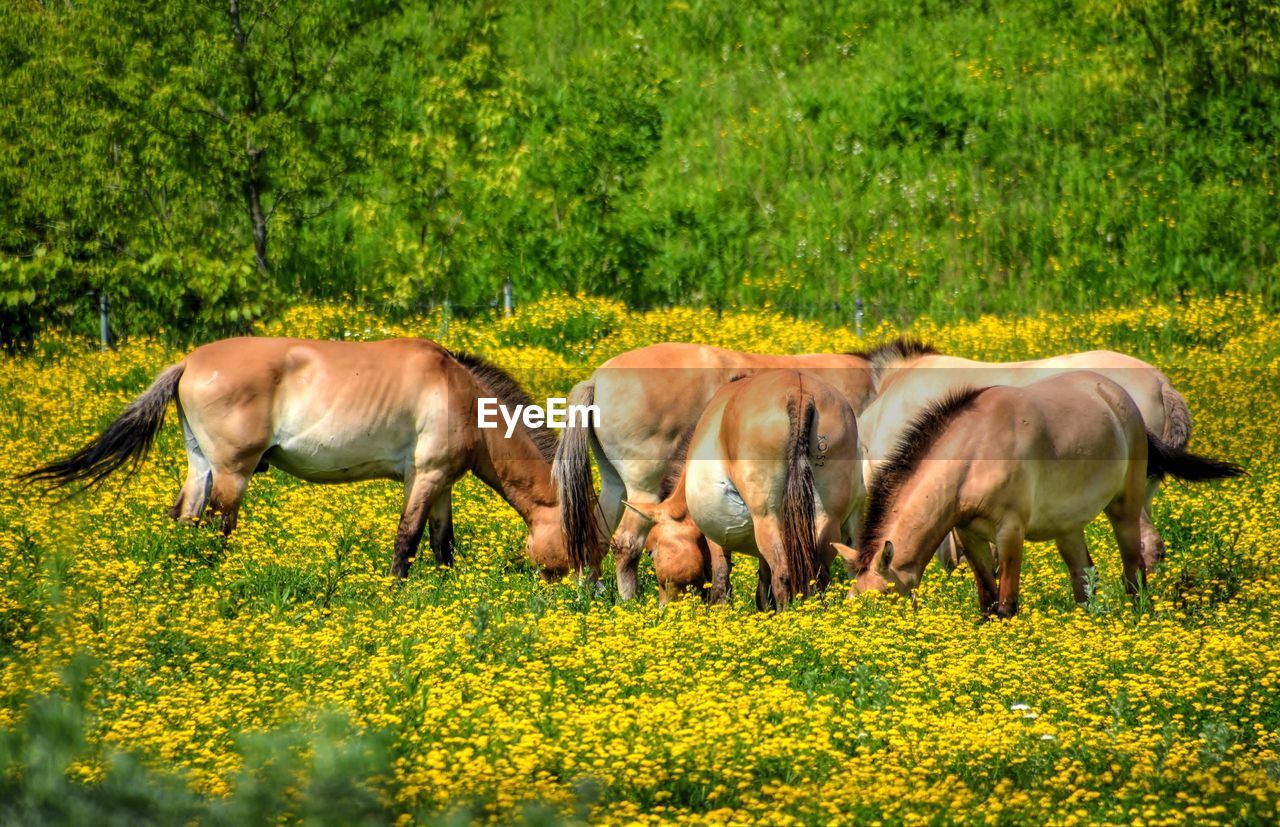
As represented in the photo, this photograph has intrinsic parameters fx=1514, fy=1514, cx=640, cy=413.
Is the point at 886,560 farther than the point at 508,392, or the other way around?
the point at 508,392

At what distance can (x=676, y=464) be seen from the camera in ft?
32.9

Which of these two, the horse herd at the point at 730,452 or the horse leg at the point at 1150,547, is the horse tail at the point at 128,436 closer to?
the horse herd at the point at 730,452

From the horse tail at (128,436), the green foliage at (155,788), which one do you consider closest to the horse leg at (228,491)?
the horse tail at (128,436)

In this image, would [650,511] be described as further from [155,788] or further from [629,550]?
[155,788]

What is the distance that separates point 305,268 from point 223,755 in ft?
59.2

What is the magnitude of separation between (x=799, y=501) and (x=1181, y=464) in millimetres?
2983

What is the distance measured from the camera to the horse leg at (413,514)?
36.1ft

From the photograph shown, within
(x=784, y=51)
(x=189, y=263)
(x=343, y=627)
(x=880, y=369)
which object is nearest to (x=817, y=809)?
(x=343, y=627)

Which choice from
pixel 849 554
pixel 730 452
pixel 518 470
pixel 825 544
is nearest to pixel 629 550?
pixel 730 452

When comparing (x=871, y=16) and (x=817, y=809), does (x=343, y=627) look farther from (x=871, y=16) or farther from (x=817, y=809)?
(x=871, y=16)

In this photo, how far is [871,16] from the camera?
1235 inches

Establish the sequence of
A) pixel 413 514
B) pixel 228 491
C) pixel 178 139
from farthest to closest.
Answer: pixel 178 139 < pixel 228 491 < pixel 413 514

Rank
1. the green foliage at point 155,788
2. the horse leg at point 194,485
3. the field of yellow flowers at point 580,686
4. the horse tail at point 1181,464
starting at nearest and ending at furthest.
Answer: the green foliage at point 155,788, the field of yellow flowers at point 580,686, the horse tail at point 1181,464, the horse leg at point 194,485

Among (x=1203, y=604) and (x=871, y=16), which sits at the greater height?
(x=871, y=16)
